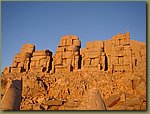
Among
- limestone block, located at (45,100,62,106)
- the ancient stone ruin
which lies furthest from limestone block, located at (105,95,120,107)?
limestone block, located at (45,100,62,106)

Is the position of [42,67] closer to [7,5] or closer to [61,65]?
[61,65]

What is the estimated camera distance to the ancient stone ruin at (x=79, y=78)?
5.74m

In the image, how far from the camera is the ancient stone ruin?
5.74 m

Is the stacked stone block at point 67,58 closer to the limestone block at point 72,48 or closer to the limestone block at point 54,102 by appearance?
the limestone block at point 72,48

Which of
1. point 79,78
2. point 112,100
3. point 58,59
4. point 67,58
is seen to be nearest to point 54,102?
point 112,100

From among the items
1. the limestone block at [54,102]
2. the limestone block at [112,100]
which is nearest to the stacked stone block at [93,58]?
the limestone block at [112,100]

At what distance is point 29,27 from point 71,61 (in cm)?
291

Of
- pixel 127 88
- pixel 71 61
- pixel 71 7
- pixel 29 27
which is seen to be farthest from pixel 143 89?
pixel 71 61

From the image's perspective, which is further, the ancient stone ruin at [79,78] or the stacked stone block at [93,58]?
the stacked stone block at [93,58]

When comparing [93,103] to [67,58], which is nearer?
[93,103]

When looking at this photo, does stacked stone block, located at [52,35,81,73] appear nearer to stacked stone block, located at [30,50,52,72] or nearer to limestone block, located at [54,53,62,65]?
limestone block, located at [54,53,62,65]

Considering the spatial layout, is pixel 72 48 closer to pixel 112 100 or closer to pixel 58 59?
pixel 58 59

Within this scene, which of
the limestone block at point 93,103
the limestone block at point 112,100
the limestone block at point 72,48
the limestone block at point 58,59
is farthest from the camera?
the limestone block at point 72,48

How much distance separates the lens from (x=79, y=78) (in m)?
8.06
